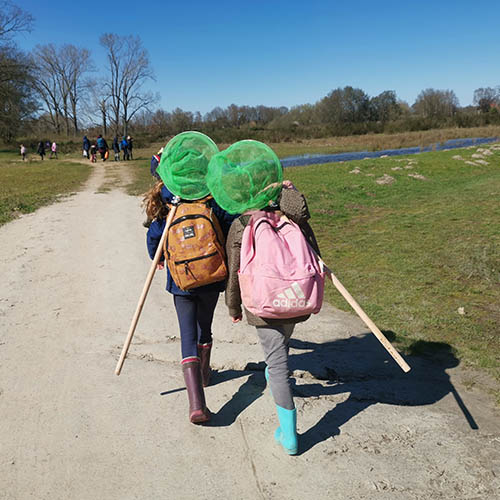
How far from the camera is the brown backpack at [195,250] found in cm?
297

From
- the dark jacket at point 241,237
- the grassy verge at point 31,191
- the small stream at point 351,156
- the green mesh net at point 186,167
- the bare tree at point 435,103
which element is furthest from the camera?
the bare tree at point 435,103

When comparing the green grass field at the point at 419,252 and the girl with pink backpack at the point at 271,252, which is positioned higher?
the girl with pink backpack at the point at 271,252

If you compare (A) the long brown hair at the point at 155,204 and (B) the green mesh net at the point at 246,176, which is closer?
(B) the green mesh net at the point at 246,176

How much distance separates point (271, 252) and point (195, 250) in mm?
542

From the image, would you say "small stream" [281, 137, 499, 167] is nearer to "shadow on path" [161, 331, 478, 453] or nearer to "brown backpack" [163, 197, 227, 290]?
"shadow on path" [161, 331, 478, 453]

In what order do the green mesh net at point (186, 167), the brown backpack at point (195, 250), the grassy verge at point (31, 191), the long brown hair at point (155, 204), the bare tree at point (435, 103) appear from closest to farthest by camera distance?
1. the brown backpack at point (195, 250)
2. the green mesh net at point (186, 167)
3. the long brown hair at point (155, 204)
4. the grassy verge at point (31, 191)
5. the bare tree at point (435, 103)

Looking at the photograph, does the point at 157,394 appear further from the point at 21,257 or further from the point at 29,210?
the point at 29,210

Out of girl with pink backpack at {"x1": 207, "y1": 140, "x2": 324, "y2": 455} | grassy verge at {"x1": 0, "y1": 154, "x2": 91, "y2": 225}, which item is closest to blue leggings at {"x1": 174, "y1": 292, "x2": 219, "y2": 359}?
girl with pink backpack at {"x1": 207, "y1": 140, "x2": 324, "y2": 455}

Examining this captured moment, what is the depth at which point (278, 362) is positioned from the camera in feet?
9.32

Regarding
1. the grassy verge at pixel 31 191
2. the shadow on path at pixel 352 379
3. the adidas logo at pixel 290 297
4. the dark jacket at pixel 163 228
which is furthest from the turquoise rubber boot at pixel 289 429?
the grassy verge at pixel 31 191

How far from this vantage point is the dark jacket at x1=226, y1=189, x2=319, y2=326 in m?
2.80

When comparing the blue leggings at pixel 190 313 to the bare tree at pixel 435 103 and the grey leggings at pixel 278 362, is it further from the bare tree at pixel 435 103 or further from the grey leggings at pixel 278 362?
the bare tree at pixel 435 103

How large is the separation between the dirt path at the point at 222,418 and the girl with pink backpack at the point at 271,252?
36cm

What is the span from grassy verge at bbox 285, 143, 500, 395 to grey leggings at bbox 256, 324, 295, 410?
213 cm
